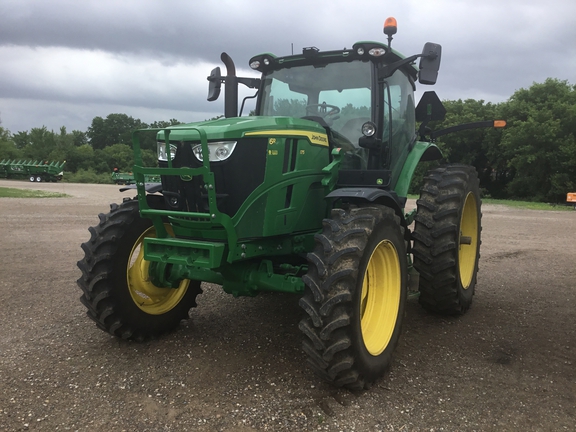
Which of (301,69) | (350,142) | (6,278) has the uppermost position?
(301,69)

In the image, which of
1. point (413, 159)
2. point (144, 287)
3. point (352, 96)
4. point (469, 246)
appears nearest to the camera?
point (144, 287)

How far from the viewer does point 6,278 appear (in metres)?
6.66

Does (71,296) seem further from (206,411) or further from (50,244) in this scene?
(50,244)

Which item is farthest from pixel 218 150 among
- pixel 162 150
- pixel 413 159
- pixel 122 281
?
pixel 413 159

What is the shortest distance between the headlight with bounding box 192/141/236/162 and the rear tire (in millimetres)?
2001

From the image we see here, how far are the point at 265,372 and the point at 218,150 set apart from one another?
1.77m

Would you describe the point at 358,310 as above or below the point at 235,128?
below

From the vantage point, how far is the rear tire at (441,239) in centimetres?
444

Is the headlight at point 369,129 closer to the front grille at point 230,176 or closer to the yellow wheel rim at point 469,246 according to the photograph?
the front grille at point 230,176

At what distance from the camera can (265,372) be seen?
3719 mm

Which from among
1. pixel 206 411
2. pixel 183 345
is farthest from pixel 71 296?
pixel 206 411

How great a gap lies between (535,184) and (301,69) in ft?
109

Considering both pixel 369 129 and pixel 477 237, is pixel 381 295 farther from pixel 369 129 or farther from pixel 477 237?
pixel 477 237

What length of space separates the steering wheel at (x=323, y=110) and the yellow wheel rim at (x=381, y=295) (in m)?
1.57
